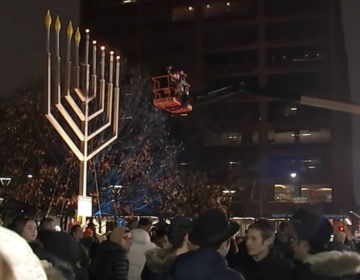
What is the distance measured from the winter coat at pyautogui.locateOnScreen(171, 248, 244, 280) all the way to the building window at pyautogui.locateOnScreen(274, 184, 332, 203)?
133ft

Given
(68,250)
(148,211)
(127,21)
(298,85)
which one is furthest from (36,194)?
(127,21)

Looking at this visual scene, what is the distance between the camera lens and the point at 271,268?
4.43 m

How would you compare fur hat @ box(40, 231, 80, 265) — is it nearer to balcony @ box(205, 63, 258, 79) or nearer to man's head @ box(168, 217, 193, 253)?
man's head @ box(168, 217, 193, 253)

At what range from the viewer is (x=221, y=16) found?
4797 cm

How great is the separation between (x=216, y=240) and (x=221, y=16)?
45.9 metres

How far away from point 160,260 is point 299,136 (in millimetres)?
42100

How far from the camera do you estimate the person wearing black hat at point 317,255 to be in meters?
3.48

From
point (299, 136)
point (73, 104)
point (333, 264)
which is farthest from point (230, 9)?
point (333, 264)

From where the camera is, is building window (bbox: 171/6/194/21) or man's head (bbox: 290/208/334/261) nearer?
man's head (bbox: 290/208/334/261)

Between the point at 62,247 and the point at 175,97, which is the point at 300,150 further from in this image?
the point at 62,247

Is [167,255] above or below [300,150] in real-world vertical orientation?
below

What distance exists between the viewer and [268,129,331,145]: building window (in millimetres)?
44219

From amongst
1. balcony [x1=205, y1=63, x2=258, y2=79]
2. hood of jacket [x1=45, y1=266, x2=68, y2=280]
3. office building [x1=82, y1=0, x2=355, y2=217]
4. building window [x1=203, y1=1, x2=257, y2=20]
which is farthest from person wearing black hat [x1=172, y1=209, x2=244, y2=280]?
building window [x1=203, y1=1, x2=257, y2=20]

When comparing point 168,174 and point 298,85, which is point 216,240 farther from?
point 298,85
